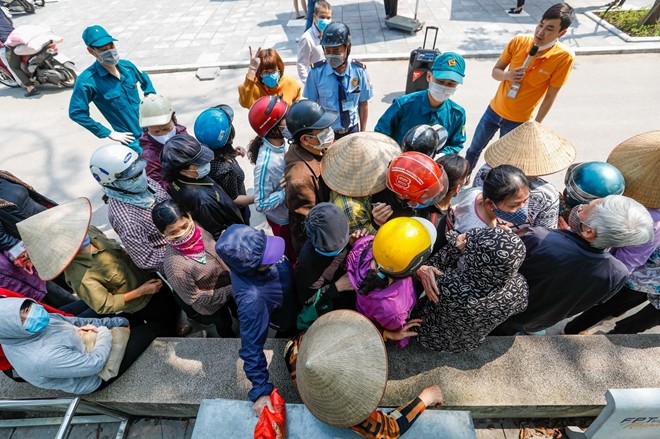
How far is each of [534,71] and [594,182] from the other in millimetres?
1861

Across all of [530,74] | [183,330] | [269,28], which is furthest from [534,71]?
[269,28]

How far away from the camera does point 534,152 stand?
273 cm

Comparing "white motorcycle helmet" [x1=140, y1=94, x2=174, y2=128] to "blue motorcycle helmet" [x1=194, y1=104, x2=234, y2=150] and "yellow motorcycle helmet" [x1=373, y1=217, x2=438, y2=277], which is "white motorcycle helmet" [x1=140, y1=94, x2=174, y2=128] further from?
"yellow motorcycle helmet" [x1=373, y1=217, x2=438, y2=277]

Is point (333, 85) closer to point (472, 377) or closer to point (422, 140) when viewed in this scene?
point (422, 140)

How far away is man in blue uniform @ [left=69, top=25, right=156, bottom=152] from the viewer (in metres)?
3.69

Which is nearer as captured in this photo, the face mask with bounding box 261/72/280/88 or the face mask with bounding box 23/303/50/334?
the face mask with bounding box 23/303/50/334

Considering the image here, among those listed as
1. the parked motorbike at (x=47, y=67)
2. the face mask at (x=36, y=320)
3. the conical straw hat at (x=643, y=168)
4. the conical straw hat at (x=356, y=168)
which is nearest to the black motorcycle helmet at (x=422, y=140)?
the conical straw hat at (x=356, y=168)

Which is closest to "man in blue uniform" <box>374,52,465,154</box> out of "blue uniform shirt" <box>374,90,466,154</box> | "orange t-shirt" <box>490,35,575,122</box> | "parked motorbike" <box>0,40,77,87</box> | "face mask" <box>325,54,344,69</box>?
"blue uniform shirt" <box>374,90,466,154</box>

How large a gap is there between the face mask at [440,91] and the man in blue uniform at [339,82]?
106 cm

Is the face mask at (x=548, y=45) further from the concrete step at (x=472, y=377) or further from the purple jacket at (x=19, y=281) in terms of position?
the purple jacket at (x=19, y=281)

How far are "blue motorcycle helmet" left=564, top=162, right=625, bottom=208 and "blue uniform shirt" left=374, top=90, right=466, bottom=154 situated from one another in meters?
1.16

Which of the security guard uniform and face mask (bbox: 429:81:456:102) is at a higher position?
face mask (bbox: 429:81:456:102)

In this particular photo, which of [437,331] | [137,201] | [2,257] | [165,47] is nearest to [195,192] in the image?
[137,201]

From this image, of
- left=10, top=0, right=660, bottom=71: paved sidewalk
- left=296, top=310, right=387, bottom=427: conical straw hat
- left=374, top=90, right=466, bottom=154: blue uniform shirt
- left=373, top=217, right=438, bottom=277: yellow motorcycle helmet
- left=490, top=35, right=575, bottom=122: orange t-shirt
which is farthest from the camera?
left=10, top=0, right=660, bottom=71: paved sidewalk
